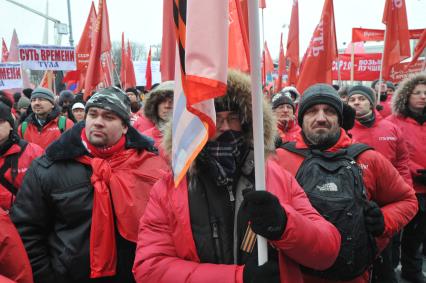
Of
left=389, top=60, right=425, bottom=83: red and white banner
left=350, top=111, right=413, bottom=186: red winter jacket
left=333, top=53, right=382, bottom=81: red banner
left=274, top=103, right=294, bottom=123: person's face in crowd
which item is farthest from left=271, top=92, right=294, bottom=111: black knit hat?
left=333, top=53, right=382, bottom=81: red banner

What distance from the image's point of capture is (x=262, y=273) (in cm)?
161

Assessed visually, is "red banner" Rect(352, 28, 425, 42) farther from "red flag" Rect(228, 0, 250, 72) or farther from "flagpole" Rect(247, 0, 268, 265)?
"flagpole" Rect(247, 0, 268, 265)

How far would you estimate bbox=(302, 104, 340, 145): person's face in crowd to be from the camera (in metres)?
2.74

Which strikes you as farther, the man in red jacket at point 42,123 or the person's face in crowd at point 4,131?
the man in red jacket at point 42,123

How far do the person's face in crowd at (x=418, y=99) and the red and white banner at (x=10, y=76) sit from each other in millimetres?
8847

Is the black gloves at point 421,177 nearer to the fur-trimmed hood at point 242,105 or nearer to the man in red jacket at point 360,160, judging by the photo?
the man in red jacket at point 360,160

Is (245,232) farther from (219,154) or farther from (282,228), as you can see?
(219,154)

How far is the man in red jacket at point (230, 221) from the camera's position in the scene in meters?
1.61

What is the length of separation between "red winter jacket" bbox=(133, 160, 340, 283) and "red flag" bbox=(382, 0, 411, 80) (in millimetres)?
5076

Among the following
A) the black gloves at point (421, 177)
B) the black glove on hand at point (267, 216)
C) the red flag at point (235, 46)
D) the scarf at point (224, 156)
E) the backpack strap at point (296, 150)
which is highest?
the red flag at point (235, 46)

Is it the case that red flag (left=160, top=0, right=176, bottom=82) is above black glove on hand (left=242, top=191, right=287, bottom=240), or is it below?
above

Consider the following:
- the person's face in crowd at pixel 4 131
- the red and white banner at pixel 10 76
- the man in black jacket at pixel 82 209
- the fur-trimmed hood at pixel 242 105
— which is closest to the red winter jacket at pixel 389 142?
the fur-trimmed hood at pixel 242 105

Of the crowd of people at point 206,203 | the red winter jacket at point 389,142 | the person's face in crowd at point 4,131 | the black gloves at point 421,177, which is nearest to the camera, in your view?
the crowd of people at point 206,203

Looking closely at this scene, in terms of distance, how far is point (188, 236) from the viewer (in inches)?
69.0
